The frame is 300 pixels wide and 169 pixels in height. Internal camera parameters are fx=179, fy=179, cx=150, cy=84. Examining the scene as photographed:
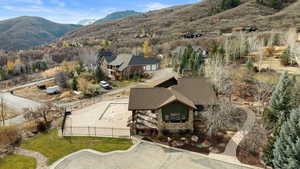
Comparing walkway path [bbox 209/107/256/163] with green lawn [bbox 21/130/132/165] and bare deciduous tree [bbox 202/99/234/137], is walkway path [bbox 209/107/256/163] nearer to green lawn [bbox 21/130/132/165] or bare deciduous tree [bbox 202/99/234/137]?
bare deciduous tree [bbox 202/99/234/137]

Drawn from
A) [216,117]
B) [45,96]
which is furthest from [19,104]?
[216,117]

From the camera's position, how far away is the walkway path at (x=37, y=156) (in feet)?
56.7

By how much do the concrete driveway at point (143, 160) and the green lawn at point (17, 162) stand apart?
243 centimetres

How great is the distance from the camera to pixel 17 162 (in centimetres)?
1781

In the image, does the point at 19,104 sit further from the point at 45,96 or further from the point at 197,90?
the point at 197,90

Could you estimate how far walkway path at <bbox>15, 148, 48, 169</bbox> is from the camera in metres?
17.3

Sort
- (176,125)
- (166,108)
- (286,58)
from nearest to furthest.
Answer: (166,108), (176,125), (286,58)

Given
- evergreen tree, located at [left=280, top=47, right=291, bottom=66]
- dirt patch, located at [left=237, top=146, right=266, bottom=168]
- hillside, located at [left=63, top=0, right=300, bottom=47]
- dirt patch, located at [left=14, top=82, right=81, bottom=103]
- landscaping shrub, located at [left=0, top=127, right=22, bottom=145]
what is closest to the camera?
dirt patch, located at [left=237, top=146, right=266, bottom=168]

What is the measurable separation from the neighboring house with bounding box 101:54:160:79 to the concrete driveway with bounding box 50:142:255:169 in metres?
37.8

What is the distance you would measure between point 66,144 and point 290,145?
21.2 meters

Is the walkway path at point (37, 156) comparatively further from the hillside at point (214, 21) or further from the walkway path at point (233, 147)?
the hillside at point (214, 21)

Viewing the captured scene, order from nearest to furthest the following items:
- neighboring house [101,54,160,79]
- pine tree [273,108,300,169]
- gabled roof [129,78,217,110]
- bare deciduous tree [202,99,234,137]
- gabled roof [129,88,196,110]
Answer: pine tree [273,108,300,169] < bare deciduous tree [202,99,234,137] < gabled roof [129,88,196,110] < gabled roof [129,78,217,110] < neighboring house [101,54,160,79]

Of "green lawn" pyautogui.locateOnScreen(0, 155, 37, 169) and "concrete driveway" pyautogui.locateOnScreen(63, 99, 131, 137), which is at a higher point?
"concrete driveway" pyautogui.locateOnScreen(63, 99, 131, 137)

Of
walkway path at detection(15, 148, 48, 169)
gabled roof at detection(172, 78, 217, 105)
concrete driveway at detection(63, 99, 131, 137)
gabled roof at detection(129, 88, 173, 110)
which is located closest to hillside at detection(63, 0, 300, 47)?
concrete driveway at detection(63, 99, 131, 137)
